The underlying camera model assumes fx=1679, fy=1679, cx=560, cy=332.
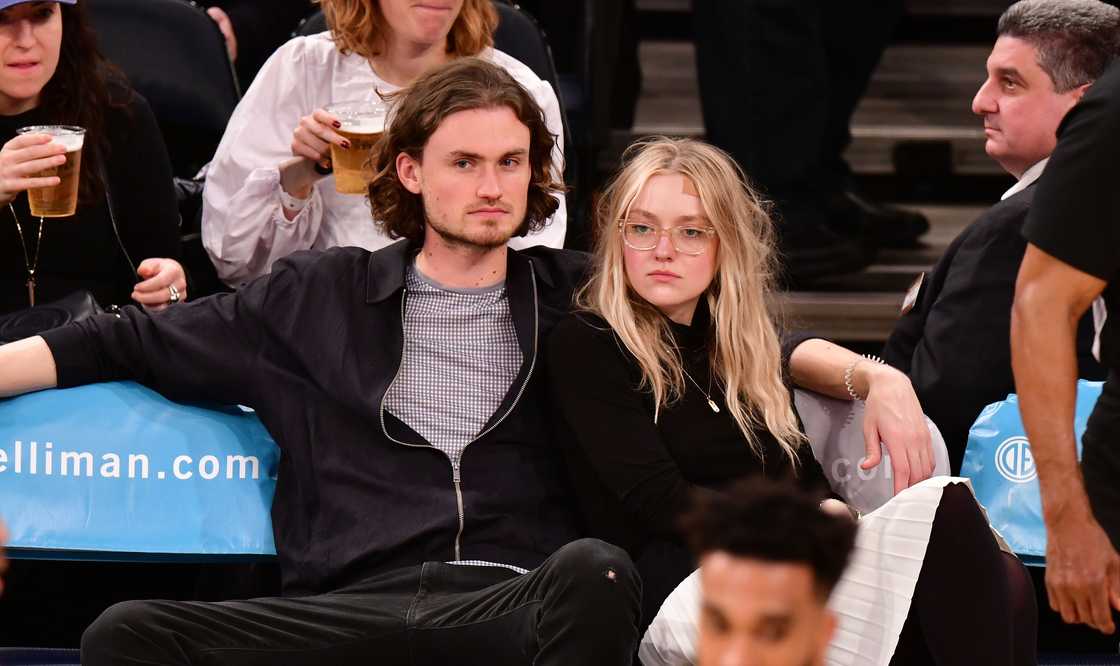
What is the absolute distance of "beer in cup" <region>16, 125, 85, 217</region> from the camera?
2877 mm

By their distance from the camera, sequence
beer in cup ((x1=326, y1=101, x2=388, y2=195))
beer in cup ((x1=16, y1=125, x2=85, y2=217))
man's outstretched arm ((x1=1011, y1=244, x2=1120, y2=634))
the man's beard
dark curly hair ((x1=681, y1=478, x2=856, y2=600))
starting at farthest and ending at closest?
1. beer in cup ((x1=326, y1=101, x2=388, y2=195))
2. beer in cup ((x1=16, y1=125, x2=85, y2=217))
3. the man's beard
4. man's outstretched arm ((x1=1011, y1=244, x2=1120, y2=634))
5. dark curly hair ((x1=681, y1=478, x2=856, y2=600))

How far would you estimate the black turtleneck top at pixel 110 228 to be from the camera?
318 centimetres

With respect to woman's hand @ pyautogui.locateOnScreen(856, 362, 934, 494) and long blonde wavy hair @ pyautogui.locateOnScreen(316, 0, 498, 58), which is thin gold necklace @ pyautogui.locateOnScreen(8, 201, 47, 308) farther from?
woman's hand @ pyautogui.locateOnScreen(856, 362, 934, 494)

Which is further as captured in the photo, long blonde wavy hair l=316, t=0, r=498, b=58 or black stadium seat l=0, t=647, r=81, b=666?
long blonde wavy hair l=316, t=0, r=498, b=58

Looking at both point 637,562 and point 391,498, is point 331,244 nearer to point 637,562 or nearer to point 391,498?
point 391,498

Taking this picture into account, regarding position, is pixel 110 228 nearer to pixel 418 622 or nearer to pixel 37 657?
pixel 37 657

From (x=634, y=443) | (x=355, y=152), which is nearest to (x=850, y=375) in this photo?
(x=634, y=443)

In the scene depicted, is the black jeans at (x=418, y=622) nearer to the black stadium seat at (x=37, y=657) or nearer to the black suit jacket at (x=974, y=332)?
the black stadium seat at (x=37, y=657)

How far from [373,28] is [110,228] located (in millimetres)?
648

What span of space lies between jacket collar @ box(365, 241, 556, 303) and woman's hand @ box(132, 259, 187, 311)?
1.47 ft

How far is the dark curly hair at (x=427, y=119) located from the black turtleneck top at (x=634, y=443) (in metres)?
0.28

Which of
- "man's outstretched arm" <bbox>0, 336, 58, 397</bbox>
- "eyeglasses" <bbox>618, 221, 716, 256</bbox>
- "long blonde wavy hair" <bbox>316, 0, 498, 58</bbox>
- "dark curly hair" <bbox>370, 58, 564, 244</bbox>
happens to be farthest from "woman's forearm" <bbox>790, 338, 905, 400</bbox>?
"man's outstretched arm" <bbox>0, 336, 58, 397</bbox>

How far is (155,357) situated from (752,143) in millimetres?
1845

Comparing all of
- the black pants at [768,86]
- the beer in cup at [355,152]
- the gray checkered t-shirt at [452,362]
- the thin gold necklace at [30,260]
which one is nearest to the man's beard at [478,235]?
the gray checkered t-shirt at [452,362]
